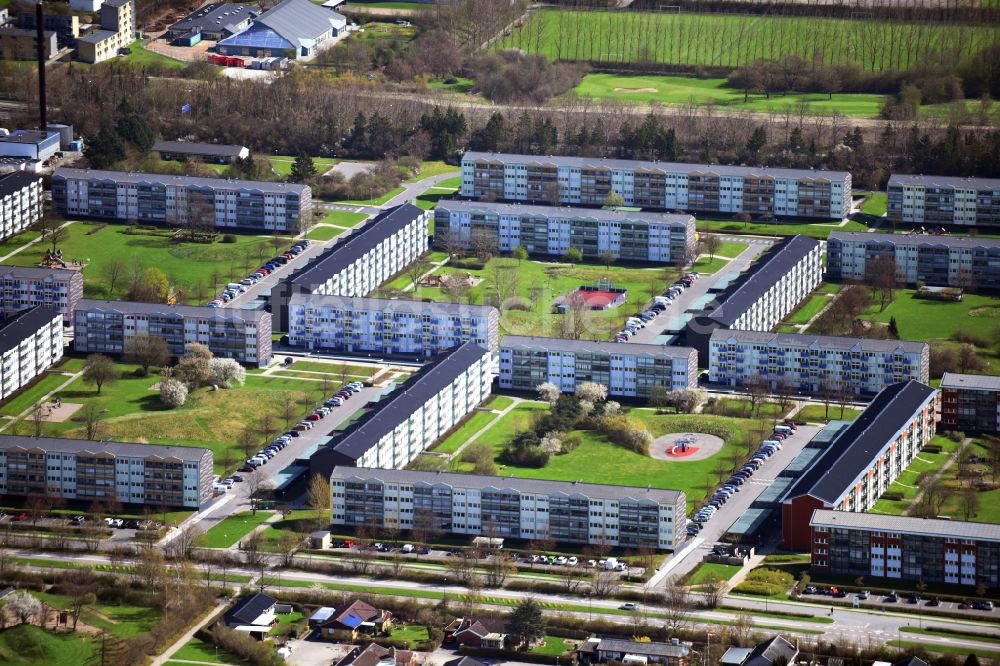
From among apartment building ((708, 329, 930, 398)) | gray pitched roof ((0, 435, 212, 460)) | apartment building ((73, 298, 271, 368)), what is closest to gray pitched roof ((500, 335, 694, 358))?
apartment building ((708, 329, 930, 398))

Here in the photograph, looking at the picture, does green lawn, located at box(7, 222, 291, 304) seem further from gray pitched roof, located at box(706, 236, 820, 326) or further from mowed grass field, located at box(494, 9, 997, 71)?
mowed grass field, located at box(494, 9, 997, 71)

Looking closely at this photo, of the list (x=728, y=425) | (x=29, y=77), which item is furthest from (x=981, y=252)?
(x=29, y=77)

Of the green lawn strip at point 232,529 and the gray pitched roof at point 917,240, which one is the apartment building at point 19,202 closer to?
the green lawn strip at point 232,529

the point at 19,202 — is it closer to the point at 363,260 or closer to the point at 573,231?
the point at 363,260

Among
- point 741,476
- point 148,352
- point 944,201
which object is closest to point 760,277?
point 944,201

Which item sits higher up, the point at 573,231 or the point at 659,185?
the point at 659,185

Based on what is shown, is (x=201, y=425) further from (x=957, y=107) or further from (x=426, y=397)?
(x=957, y=107)
